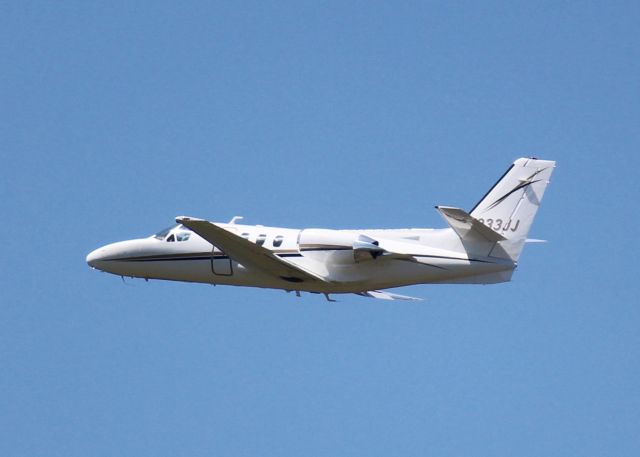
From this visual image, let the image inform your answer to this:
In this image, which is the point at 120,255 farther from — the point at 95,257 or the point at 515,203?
the point at 515,203

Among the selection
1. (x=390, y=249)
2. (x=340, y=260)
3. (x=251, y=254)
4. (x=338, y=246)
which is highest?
(x=390, y=249)

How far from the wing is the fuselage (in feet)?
1.06

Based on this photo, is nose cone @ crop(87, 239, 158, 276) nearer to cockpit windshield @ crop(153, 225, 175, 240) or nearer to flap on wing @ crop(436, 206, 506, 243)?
cockpit windshield @ crop(153, 225, 175, 240)

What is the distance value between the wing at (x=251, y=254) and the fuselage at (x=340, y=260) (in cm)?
32

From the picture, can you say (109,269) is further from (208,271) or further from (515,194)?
(515,194)

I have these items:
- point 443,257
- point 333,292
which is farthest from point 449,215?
point 333,292

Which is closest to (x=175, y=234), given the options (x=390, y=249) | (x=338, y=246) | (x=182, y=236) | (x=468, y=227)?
(x=182, y=236)

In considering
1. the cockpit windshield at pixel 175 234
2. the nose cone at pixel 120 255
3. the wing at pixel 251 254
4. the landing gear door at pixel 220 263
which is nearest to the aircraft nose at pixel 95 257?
the nose cone at pixel 120 255

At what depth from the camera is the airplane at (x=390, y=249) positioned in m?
53.6

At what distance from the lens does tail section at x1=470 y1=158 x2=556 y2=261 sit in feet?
176

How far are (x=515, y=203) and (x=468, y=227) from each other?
2.07m

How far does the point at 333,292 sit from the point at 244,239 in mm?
4165

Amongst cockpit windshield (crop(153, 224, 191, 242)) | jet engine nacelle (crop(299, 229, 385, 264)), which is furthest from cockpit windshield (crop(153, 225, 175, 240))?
jet engine nacelle (crop(299, 229, 385, 264))

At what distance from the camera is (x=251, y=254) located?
54.4 meters
